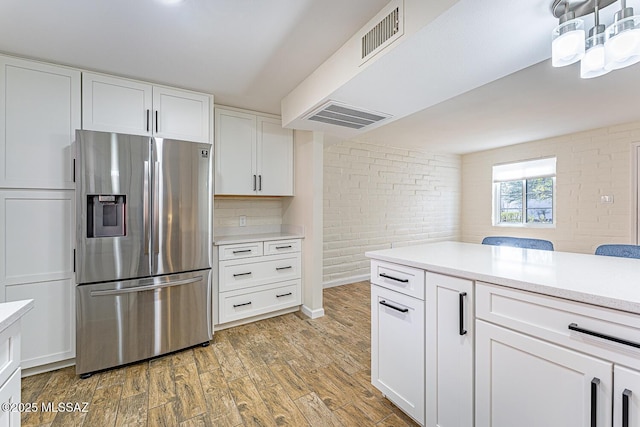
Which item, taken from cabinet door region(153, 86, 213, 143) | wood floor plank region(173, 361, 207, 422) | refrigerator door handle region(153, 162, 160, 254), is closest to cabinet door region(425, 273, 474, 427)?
wood floor plank region(173, 361, 207, 422)

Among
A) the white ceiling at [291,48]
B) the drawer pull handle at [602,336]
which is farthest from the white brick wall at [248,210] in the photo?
the drawer pull handle at [602,336]

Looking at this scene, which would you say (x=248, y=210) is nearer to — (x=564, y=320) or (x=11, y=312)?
(x=11, y=312)

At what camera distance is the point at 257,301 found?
2.88 m

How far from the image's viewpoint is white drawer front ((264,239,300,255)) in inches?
116

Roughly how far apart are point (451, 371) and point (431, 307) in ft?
0.97

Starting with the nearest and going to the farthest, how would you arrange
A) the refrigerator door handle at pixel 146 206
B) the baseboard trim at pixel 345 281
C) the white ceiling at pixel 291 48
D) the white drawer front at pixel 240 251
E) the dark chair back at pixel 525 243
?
the white ceiling at pixel 291 48, the refrigerator door handle at pixel 146 206, the dark chair back at pixel 525 243, the white drawer front at pixel 240 251, the baseboard trim at pixel 345 281

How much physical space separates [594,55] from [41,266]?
11.7ft

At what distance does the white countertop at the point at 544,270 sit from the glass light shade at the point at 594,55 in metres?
0.90

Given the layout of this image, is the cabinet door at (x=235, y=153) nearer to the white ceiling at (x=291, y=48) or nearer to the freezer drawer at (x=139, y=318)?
the white ceiling at (x=291, y=48)

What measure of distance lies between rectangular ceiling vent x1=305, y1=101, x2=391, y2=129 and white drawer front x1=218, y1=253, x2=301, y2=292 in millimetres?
1520

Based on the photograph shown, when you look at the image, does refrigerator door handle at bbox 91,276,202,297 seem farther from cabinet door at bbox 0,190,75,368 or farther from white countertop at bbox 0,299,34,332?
white countertop at bbox 0,299,34,332

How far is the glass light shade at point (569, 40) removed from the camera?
112 cm

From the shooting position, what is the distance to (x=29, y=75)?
1.97 metres

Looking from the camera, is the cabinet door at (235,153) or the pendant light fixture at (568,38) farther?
the cabinet door at (235,153)
